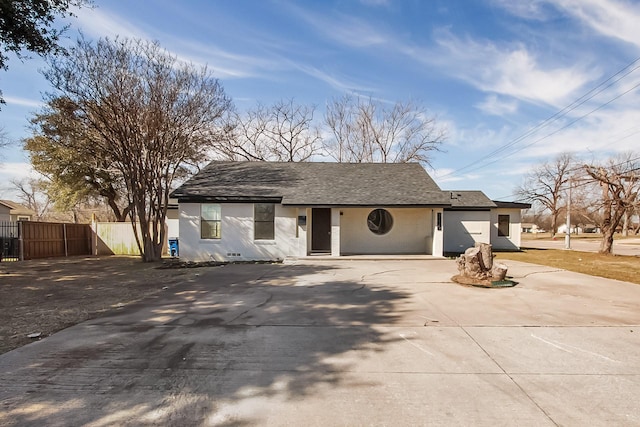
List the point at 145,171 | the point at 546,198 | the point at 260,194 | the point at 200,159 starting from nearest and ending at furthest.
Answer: the point at 145,171 < the point at 260,194 < the point at 200,159 < the point at 546,198

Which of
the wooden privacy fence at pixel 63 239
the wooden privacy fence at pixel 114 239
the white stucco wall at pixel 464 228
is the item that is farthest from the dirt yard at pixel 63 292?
the white stucco wall at pixel 464 228

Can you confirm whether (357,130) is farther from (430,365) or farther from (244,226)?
(430,365)

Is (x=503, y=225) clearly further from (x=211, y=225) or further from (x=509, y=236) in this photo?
(x=211, y=225)

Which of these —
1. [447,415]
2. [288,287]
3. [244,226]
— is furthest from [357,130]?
[447,415]

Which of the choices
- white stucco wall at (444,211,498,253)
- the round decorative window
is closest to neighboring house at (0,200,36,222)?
the round decorative window

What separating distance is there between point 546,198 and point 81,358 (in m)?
53.5

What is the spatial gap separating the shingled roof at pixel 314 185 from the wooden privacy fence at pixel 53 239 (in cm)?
716

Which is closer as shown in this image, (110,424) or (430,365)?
(110,424)

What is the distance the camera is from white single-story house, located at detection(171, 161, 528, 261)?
49.3 ft

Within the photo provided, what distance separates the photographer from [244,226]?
49.8 feet

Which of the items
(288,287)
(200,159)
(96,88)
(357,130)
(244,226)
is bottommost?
(288,287)

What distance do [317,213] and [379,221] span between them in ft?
10.1

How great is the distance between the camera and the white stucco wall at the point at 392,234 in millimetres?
16750

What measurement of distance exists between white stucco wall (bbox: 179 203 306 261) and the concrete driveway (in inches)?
314
